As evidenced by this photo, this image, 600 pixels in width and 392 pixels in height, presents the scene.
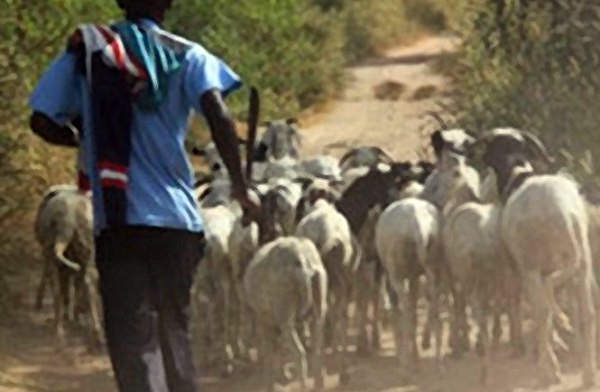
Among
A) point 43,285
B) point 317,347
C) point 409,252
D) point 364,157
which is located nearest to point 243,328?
point 317,347

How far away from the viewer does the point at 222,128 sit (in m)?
4.78

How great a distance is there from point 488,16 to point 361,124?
9.89 metres

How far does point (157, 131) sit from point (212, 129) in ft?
0.57

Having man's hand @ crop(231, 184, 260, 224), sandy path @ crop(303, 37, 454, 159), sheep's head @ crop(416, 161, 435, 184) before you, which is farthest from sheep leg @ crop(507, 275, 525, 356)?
sandy path @ crop(303, 37, 454, 159)

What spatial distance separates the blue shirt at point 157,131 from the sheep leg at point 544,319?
4743 mm

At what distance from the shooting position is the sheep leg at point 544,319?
30.4ft

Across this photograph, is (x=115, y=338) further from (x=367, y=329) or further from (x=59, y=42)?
(x=59, y=42)

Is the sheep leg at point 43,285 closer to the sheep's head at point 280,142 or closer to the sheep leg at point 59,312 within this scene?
the sheep leg at point 59,312

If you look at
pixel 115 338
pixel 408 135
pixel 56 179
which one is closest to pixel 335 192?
pixel 56 179

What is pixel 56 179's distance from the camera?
53.7 ft

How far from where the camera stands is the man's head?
493cm

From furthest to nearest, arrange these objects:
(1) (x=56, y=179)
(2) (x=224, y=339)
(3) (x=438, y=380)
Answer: (1) (x=56, y=179), (2) (x=224, y=339), (3) (x=438, y=380)

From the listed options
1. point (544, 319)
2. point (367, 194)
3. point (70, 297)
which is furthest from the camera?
point (70, 297)

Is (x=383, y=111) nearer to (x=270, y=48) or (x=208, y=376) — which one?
(x=270, y=48)
